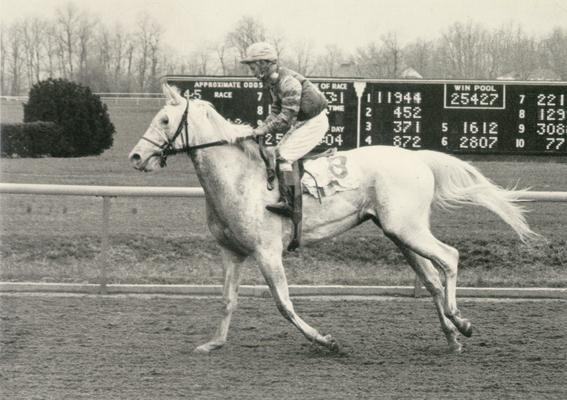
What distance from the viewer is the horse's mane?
6.69 m

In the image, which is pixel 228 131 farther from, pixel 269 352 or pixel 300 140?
pixel 269 352

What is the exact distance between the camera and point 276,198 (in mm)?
6758

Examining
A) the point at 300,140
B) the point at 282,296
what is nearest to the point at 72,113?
the point at 300,140

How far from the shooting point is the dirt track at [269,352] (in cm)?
561

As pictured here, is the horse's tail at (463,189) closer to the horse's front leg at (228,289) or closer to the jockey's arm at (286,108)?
the jockey's arm at (286,108)

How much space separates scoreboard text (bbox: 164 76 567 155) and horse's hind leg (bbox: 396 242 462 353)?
682 centimetres

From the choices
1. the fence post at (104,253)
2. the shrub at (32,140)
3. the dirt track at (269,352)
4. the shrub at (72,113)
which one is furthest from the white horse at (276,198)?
the shrub at (32,140)

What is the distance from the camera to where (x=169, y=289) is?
9.45 m

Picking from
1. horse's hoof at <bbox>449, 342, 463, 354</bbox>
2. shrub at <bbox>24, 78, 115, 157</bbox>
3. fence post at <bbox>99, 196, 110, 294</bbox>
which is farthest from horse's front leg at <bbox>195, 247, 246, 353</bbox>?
shrub at <bbox>24, 78, 115, 157</bbox>

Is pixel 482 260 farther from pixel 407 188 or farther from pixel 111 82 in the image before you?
pixel 111 82

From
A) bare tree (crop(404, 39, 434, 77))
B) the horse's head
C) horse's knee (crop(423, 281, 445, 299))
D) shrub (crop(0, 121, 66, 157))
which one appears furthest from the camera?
bare tree (crop(404, 39, 434, 77))

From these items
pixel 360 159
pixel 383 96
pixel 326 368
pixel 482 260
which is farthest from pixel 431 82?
pixel 326 368

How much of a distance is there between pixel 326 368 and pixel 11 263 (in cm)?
543

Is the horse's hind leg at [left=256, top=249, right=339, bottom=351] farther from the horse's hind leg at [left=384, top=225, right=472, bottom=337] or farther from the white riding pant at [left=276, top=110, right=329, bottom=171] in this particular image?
the horse's hind leg at [left=384, top=225, right=472, bottom=337]
